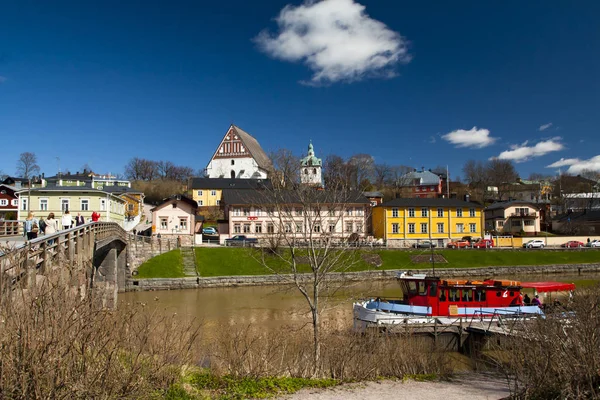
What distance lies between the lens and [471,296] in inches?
Result: 922

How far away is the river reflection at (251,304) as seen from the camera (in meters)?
25.0

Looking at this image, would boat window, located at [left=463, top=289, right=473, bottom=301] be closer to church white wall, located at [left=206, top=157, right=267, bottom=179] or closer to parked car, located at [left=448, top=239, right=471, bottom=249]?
parked car, located at [left=448, top=239, right=471, bottom=249]

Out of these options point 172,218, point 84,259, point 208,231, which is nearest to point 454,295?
point 84,259

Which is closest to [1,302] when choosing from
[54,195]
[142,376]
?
[142,376]

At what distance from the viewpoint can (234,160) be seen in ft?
346

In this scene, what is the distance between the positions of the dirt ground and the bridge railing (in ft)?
19.8

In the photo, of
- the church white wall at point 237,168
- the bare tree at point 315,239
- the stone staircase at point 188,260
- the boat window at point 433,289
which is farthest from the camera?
the church white wall at point 237,168

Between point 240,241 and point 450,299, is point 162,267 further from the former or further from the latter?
point 450,299

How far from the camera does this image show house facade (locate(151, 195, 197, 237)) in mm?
57625

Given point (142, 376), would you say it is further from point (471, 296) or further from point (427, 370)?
point (471, 296)

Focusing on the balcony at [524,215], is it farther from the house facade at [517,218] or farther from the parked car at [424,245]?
the parked car at [424,245]

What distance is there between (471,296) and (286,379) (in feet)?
49.7

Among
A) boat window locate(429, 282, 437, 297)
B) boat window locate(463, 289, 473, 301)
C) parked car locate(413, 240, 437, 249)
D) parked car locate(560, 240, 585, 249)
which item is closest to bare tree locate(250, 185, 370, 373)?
boat window locate(429, 282, 437, 297)

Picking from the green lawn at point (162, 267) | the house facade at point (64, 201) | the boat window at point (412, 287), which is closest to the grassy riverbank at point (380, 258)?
the green lawn at point (162, 267)
